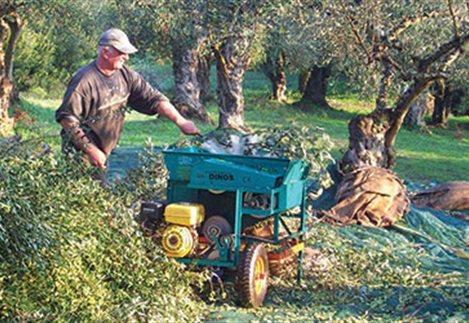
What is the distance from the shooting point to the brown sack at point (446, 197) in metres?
13.1

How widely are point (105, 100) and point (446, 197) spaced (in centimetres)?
706

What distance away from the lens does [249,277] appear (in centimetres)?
686

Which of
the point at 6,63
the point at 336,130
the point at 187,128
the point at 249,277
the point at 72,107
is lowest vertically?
the point at 336,130

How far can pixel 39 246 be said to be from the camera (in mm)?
5434

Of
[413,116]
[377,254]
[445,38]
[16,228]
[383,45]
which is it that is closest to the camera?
[16,228]

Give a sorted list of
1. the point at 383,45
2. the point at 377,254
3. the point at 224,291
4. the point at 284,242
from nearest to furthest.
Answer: the point at 224,291 < the point at 284,242 < the point at 377,254 < the point at 383,45

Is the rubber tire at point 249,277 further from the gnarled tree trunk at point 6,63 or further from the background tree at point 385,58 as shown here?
the gnarled tree trunk at point 6,63

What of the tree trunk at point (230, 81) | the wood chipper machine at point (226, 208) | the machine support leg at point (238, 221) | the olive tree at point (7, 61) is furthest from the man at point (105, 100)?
the tree trunk at point (230, 81)

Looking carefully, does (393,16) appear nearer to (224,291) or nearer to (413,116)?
(224,291)

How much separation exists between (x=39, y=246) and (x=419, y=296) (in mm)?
3384

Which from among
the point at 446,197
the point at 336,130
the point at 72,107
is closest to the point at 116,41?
the point at 72,107

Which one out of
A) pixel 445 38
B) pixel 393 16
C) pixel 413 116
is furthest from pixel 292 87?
pixel 393 16

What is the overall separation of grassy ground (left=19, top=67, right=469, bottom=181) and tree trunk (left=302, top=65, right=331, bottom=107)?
66cm

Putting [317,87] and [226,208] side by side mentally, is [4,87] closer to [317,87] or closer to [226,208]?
[226,208]
